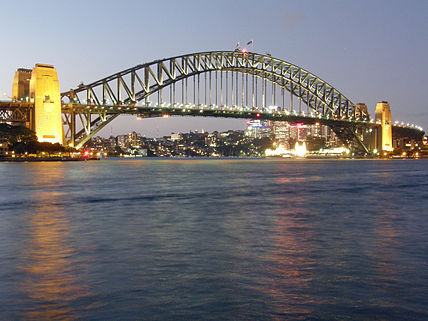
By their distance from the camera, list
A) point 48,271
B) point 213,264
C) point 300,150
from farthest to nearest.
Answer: point 300,150 < point 213,264 < point 48,271

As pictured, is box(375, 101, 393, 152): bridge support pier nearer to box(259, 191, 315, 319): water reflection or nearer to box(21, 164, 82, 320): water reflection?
box(259, 191, 315, 319): water reflection

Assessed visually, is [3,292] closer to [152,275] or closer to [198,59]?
[152,275]

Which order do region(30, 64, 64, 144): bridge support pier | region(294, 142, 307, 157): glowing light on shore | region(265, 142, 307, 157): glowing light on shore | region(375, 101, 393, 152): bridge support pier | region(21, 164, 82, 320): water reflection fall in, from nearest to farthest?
1. region(21, 164, 82, 320): water reflection
2. region(30, 64, 64, 144): bridge support pier
3. region(375, 101, 393, 152): bridge support pier
4. region(294, 142, 307, 157): glowing light on shore
5. region(265, 142, 307, 157): glowing light on shore

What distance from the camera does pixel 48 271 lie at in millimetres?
8555

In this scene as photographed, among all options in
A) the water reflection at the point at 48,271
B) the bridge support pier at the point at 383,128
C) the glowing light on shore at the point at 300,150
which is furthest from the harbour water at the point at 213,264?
the glowing light on shore at the point at 300,150

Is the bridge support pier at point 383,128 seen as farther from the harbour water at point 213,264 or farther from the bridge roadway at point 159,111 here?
the harbour water at point 213,264

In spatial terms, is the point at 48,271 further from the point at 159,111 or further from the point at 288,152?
the point at 288,152

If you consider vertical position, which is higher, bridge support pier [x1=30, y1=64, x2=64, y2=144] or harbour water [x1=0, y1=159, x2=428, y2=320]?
bridge support pier [x1=30, y1=64, x2=64, y2=144]

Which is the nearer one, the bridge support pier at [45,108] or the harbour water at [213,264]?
the harbour water at [213,264]

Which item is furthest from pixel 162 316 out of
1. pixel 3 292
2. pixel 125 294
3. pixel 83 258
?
pixel 83 258

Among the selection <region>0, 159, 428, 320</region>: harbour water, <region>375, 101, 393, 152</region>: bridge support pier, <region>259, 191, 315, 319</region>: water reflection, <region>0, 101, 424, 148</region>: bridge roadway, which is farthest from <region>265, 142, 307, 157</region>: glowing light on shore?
<region>259, 191, 315, 319</region>: water reflection

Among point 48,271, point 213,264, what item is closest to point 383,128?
point 213,264

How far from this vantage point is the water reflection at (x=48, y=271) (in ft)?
21.4

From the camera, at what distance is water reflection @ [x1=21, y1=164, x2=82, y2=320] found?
21.4ft
